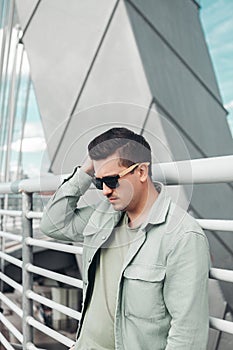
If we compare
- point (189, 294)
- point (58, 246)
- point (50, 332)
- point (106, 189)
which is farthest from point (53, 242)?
point (189, 294)

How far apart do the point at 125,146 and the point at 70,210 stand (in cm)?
38

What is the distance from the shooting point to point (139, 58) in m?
3.73

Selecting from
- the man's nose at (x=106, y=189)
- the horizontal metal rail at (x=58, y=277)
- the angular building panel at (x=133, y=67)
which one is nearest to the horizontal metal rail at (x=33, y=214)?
the horizontal metal rail at (x=58, y=277)

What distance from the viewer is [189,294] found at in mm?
975

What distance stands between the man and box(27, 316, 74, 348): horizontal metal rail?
39cm

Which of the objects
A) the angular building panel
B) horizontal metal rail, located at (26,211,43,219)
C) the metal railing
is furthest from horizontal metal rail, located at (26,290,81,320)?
the angular building panel

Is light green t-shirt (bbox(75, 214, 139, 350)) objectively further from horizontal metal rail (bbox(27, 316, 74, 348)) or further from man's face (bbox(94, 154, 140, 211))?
horizontal metal rail (bbox(27, 316, 74, 348))

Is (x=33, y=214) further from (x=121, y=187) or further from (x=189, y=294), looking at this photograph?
(x=189, y=294)

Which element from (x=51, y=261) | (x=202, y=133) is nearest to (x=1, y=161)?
(x=51, y=261)

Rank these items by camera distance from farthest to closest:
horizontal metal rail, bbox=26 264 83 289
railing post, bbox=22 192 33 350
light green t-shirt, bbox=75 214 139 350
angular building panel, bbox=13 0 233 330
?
angular building panel, bbox=13 0 233 330 → railing post, bbox=22 192 33 350 → horizontal metal rail, bbox=26 264 83 289 → light green t-shirt, bbox=75 214 139 350

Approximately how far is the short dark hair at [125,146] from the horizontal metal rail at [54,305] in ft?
2.32

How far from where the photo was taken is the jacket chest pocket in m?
1.03

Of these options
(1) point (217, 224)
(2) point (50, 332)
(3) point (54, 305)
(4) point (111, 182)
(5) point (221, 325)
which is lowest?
(2) point (50, 332)

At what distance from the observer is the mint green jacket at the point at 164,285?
982 mm
